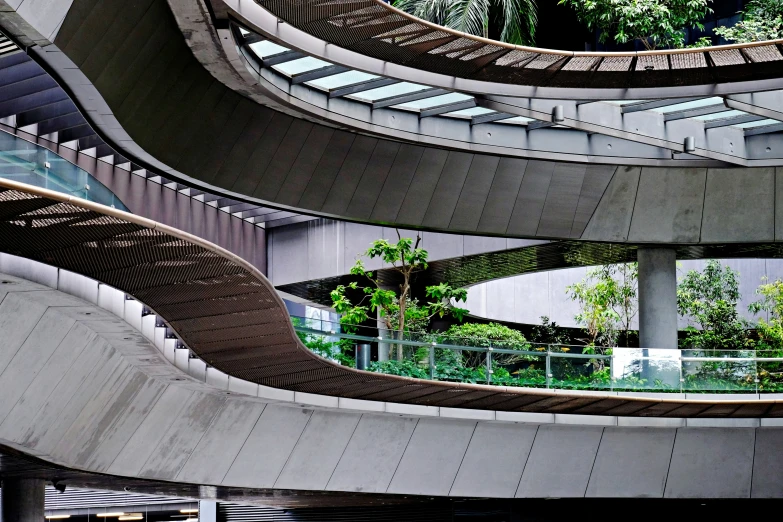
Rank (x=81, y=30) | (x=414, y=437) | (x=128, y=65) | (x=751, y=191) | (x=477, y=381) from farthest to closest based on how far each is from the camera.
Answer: (x=751, y=191) → (x=414, y=437) → (x=477, y=381) → (x=128, y=65) → (x=81, y=30)

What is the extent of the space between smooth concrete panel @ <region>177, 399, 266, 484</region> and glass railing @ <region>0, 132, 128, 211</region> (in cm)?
910

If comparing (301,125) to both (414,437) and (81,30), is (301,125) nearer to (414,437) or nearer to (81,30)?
(414,437)

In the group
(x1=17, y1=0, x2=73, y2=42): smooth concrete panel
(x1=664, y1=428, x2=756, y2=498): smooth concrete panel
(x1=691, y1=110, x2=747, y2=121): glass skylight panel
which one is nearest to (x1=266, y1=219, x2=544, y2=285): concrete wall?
(x1=691, y1=110, x2=747, y2=121): glass skylight panel

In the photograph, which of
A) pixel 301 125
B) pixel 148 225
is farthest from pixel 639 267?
pixel 148 225

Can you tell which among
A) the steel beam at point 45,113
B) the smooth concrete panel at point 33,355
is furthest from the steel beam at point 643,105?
the smooth concrete panel at point 33,355

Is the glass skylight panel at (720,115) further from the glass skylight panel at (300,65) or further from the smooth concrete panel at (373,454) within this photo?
the smooth concrete panel at (373,454)

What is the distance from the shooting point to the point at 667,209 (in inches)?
1038

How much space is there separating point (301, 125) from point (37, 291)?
11.9 m

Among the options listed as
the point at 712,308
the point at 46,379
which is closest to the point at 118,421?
the point at 46,379

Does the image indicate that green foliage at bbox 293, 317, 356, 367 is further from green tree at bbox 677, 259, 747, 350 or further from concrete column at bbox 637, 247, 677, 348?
green tree at bbox 677, 259, 747, 350

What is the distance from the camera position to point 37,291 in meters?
12.6

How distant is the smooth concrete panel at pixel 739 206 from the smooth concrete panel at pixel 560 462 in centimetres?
639

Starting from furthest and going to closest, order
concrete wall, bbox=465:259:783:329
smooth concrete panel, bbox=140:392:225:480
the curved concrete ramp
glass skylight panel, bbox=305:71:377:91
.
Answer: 1. concrete wall, bbox=465:259:783:329
2. glass skylight panel, bbox=305:71:377:91
3. smooth concrete panel, bbox=140:392:225:480
4. the curved concrete ramp

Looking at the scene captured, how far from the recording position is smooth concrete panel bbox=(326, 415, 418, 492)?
2227 cm
